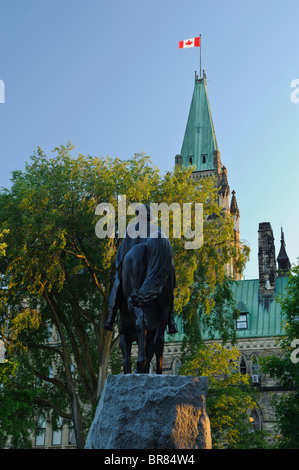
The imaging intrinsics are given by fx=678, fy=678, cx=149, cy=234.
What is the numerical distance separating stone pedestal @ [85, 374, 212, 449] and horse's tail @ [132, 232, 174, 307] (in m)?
1.50

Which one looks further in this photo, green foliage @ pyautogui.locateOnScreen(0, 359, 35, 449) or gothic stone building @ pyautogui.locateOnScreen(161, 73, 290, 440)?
gothic stone building @ pyautogui.locateOnScreen(161, 73, 290, 440)

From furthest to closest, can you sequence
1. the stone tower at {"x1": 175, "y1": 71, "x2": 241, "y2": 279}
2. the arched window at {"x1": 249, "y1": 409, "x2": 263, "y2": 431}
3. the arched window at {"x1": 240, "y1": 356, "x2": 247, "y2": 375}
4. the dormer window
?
the stone tower at {"x1": 175, "y1": 71, "x2": 241, "y2": 279}
the dormer window
the arched window at {"x1": 240, "y1": 356, "x2": 247, "y2": 375}
the arched window at {"x1": 249, "y1": 409, "x2": 263, "y2": 431}

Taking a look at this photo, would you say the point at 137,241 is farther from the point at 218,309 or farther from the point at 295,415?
the point at 218,309

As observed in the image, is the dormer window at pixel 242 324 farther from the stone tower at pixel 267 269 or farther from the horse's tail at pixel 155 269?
the horse's tail at pixel 155 269

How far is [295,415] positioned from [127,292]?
18785 mm

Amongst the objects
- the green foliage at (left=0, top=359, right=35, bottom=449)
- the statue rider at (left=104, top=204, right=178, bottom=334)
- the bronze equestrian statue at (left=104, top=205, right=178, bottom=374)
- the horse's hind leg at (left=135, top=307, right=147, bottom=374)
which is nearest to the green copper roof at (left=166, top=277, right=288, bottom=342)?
the green foliage at (left=0, top=359, right=35, bottom=449)

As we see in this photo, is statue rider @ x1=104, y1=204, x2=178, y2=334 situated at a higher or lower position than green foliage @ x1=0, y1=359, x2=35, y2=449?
A: higher

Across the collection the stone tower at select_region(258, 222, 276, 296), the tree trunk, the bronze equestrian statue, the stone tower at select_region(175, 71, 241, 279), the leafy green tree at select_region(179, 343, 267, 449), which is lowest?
the leafy green tree at select_region(179, 343, 267, 449)

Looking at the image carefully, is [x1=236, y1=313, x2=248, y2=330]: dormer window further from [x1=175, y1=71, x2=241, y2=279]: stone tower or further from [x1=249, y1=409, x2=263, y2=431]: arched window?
[x1=175, y1=71, x2=241, y2=279]: stone tower

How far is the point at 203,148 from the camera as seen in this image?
8825 cm

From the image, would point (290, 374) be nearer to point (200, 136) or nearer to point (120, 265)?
point (120, 265)

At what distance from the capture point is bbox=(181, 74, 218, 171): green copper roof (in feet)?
288
